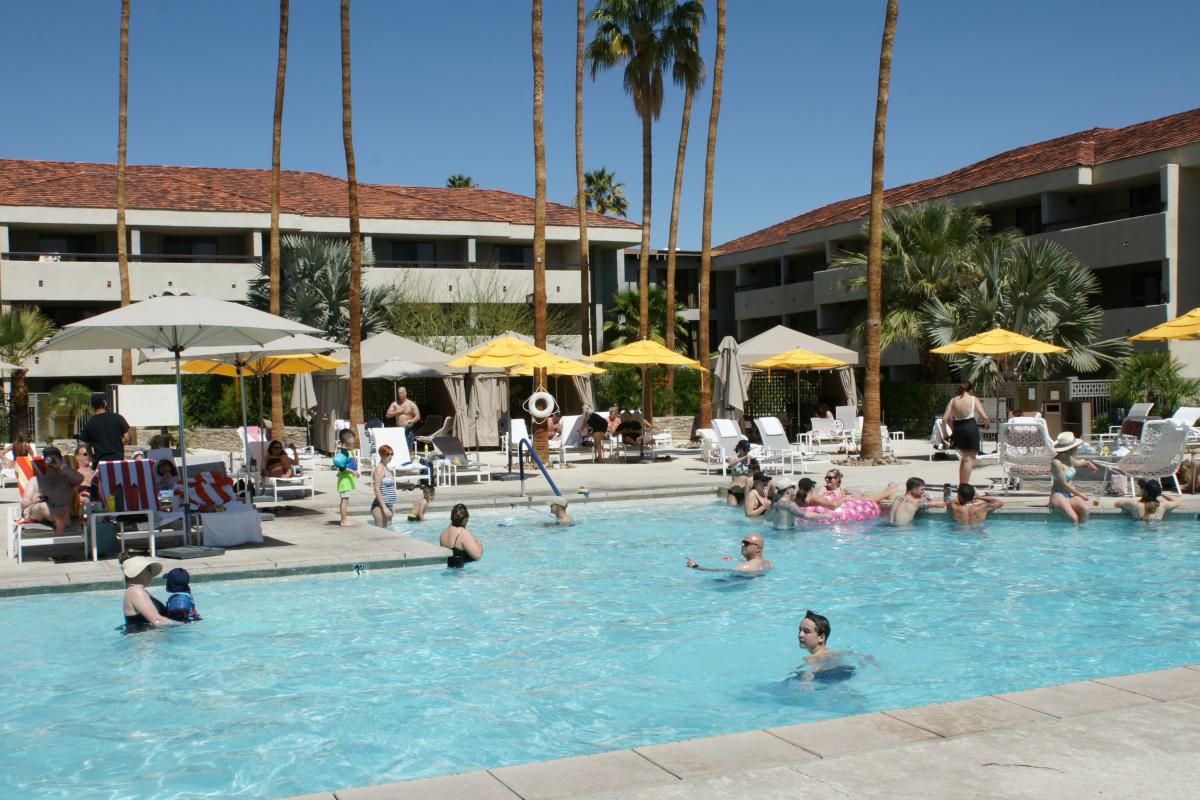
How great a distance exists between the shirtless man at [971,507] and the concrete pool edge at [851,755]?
856cm

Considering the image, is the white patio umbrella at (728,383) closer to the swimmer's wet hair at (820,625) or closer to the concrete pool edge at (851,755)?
the swimmer's wet hair at (820,625)

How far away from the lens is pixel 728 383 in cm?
2328

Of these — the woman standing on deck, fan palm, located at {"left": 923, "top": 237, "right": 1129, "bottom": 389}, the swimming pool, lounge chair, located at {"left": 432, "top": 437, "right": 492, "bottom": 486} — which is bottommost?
the swimming pool

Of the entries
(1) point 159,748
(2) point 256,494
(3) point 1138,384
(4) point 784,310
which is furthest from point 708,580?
(4) point 784,310

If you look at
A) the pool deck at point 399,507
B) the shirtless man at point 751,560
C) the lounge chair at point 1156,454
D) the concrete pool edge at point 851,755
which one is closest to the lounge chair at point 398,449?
the pool deck at point 399,507

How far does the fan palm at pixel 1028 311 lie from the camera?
89.0 ft

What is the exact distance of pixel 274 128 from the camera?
1018 inches

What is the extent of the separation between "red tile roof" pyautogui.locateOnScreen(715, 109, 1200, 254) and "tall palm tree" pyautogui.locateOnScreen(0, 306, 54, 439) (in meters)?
26.4

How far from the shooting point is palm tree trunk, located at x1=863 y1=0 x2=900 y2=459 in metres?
21.2

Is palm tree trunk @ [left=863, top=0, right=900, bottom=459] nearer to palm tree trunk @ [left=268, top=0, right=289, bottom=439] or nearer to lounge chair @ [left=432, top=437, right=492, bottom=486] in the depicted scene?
lounge chair @ [left=432, top=437, right=492, bottom=486]

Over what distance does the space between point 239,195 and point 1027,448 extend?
33.2 metres

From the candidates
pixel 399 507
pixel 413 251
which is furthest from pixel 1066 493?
pixel 413 251

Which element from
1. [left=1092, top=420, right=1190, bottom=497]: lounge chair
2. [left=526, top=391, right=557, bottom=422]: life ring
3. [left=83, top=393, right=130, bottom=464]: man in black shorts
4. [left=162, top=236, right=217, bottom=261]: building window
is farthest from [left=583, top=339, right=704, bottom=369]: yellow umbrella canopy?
[left=162, top=236, right=217, bottom=261]: building window

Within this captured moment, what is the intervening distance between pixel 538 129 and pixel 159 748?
57.2 ft
